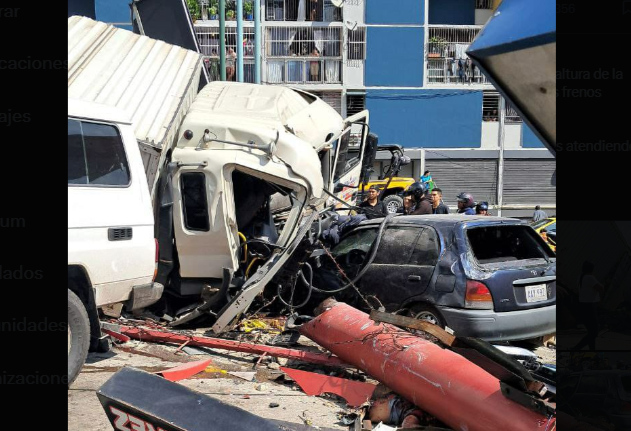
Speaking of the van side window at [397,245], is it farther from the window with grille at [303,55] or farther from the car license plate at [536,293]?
the window with grille at [303,55]

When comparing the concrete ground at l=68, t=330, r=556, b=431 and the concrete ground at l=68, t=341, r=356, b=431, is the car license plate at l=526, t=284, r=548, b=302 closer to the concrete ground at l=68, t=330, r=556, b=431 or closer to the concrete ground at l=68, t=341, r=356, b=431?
the concrete ground at l=68, t=330, r=556, b=431

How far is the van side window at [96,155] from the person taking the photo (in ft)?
19.0

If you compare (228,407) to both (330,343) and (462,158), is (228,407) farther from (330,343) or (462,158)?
(462,158)

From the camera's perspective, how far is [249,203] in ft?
29.3

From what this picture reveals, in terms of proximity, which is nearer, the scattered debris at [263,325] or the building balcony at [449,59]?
the scattered debris at [263,325]

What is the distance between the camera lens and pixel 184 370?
6430mm

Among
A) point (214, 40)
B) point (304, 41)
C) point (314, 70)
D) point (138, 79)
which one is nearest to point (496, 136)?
point (314, 70)

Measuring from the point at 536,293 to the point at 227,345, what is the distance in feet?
10.2

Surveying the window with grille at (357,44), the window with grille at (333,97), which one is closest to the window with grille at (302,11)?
the window with grille at (357,44)

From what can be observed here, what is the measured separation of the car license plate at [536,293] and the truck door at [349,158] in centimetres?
403

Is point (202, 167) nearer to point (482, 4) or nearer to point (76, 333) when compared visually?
point (76, 333)
